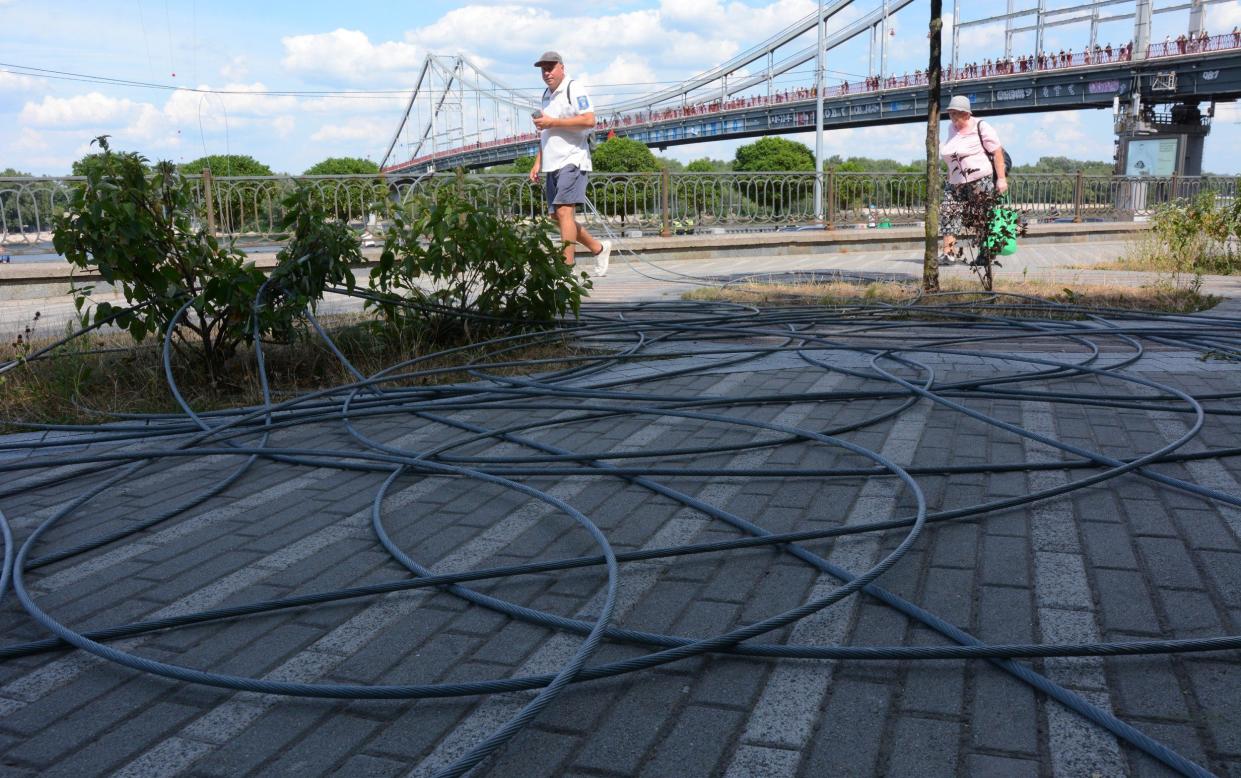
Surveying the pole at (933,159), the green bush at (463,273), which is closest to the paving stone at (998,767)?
the green bush at (463,273)

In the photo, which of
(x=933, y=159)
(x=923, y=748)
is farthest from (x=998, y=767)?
(x=933, y=159)

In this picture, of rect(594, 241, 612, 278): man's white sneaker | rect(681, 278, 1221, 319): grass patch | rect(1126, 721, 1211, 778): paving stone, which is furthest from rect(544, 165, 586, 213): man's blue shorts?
rect(1126, 721, 1211, 778): paving stone

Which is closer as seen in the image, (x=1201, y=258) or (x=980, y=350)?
(x=980, y=350)

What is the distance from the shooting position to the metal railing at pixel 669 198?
904 centimetres

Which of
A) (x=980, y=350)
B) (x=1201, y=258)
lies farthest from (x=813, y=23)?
(x=980, y=350)

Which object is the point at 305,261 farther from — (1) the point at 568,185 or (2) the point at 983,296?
(2) the point at 983,296

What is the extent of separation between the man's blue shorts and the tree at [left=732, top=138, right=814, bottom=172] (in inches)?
2584

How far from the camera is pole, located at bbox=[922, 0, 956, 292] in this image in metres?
8.68

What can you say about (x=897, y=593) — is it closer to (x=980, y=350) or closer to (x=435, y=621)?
(x=435, y=621)

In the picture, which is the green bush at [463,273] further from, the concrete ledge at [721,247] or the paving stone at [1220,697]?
the concrete ledge at [721,247]

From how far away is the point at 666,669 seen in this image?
2.31 meters

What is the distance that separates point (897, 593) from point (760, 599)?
360mm

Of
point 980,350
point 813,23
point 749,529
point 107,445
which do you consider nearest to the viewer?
point 749,529

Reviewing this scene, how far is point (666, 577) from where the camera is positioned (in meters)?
2.84
